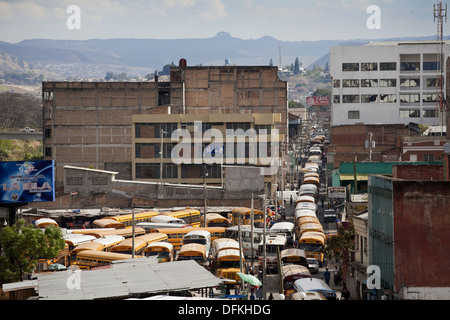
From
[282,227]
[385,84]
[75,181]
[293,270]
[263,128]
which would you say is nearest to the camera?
[293,270]

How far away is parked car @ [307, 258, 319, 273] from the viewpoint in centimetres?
4841

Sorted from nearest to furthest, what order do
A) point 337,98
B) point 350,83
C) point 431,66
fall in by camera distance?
point 431,66, point 350,83, point 337,98

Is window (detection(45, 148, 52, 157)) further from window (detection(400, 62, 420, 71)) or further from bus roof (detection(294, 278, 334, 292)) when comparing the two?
bus roof (detection(294, 278, 334, 292))

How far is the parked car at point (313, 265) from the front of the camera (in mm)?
48406

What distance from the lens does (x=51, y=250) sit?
41625 millimetres

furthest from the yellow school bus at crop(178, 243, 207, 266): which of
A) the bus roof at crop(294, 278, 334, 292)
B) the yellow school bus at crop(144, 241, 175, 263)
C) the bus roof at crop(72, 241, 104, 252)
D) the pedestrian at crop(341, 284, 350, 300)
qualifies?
the pedestrian at crop(341, 284, 350, 300)

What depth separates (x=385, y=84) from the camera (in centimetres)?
11900

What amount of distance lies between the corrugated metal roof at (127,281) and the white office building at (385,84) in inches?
3377

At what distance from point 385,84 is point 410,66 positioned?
4.21 meters

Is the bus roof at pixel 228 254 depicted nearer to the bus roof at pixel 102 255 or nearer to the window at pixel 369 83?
the bus roof at pixel 102 255

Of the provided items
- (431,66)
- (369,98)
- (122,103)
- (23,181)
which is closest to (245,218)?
(23,181)

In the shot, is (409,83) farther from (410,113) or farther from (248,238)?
(248,238)

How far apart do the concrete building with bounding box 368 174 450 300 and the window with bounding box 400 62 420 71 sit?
9010 cm
